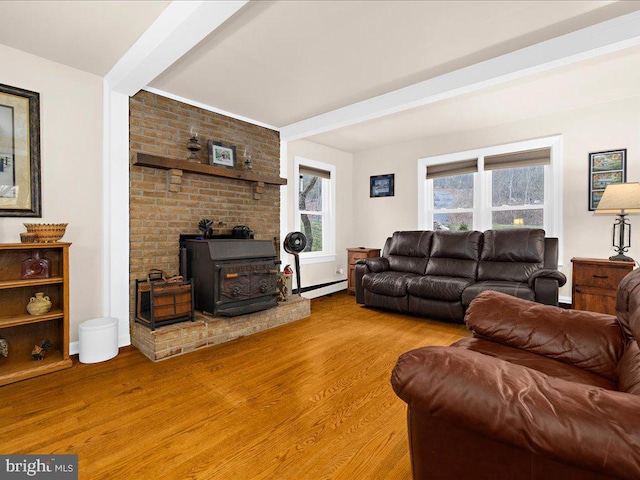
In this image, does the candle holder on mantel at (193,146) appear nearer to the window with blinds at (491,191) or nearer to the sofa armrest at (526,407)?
the sofa armrest at (526,407)

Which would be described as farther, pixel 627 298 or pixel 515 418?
pixel 627 298

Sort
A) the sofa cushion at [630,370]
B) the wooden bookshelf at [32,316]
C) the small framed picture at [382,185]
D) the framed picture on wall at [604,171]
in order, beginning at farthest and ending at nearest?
the small framed picture at [382,185]
the framed picture on wall at [604,171]
the wooden bookshelf at [32,316]
the sofa cushion at [630,370]

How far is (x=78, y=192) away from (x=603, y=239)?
539 centimetres

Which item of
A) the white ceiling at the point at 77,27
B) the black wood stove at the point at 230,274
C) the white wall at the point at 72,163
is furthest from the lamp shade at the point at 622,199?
the white wall at the point at 72,163

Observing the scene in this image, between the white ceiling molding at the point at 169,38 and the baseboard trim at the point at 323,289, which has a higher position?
the white ceiling molding at the point at 169,38

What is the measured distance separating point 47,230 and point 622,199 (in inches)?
197

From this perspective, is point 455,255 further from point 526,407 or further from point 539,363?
point 526,407

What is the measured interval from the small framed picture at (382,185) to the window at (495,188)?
0.54 meters

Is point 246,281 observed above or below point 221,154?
below

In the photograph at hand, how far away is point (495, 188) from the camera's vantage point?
4.50 metres

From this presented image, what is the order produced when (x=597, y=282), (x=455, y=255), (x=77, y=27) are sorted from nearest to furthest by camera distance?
(x=77, y=27) < (x=597, y=282) < (x=455, y=255)

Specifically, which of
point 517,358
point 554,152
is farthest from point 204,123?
point 554,152

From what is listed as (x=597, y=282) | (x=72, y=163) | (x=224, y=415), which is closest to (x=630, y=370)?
(x=224, y=415)

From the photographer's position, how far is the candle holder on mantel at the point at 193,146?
11.2ft
